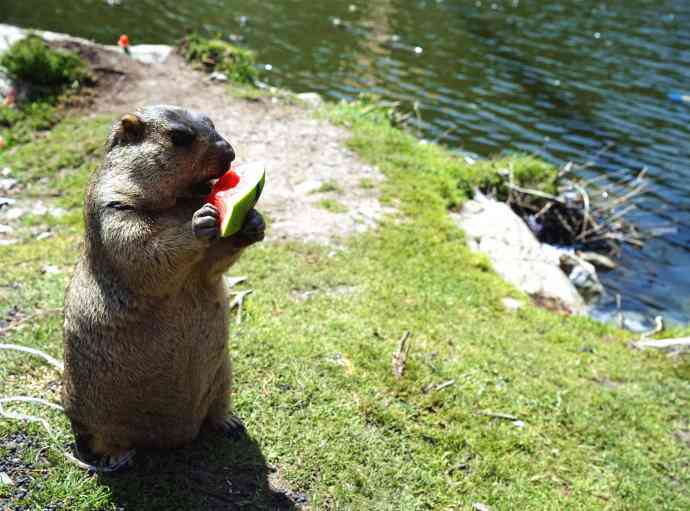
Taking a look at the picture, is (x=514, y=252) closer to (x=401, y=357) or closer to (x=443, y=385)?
(x=401, y=357)

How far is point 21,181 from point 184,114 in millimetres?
6337

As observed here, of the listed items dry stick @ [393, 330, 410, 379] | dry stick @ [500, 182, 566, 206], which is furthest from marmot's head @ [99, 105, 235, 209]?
dry stick @ [500, 182, 566, 206]

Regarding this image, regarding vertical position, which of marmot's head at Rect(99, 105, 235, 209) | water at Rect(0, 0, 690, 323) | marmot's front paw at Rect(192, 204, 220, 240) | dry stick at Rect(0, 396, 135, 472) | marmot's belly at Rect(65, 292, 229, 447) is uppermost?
marmot's head at Rect(99, 105, 235, 209)

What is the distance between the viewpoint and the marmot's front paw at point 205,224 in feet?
10.4

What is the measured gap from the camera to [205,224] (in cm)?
318

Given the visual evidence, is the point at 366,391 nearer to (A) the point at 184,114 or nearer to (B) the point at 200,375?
(B) the point at 200,375

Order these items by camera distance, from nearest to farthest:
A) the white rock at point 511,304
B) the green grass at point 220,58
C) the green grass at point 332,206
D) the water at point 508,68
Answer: the white rock at point 511,304
the green grass at point 332,206
the green grass at point 220,58
the water at point 508,68

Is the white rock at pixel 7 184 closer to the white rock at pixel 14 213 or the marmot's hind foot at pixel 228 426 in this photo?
the white rock at pixel 14 213

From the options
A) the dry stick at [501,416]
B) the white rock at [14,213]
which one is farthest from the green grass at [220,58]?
the dry stick at [501,416]

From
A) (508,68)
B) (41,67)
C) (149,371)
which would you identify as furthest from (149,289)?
(508,68)

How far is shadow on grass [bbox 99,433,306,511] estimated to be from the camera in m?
3.94

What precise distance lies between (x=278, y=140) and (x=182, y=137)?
7.20 m

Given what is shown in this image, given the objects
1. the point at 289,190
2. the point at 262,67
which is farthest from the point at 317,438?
the point at 262,67

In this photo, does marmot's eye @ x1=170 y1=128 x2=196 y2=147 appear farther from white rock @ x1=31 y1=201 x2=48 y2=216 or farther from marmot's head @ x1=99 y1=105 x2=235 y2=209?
white rock @ x1=31 y1=201 x2=48 y2=216
